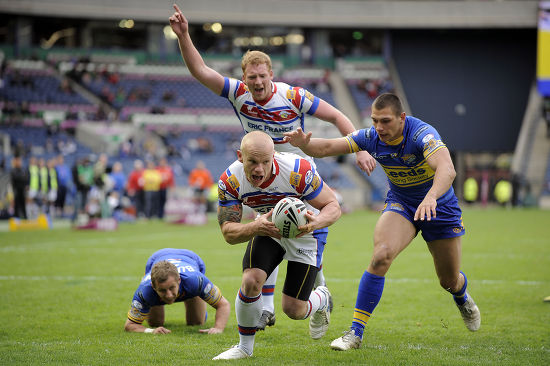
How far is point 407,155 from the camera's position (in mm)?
6105

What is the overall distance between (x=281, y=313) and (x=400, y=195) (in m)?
2.29

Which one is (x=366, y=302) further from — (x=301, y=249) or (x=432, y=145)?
(x=432, y=145)

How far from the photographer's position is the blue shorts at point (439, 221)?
6293mm

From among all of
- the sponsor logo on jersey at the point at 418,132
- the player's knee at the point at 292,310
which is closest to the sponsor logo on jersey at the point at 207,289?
the player's knee at the point at 292,310

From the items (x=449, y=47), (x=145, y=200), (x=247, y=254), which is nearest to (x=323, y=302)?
(x=247, y=254)

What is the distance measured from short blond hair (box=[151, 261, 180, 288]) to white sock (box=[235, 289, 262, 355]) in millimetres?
871

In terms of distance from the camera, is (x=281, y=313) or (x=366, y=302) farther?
(x=281, y=313)

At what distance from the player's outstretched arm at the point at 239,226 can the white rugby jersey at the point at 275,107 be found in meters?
1.43

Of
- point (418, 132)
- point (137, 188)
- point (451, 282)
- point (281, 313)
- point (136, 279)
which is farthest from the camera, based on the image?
point (137, 188)

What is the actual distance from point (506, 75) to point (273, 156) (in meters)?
44.1

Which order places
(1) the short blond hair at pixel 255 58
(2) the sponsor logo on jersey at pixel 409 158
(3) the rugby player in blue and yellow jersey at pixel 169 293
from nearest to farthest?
(2) the sponsor logo on jersey at pixel 409 158, (3) the rugby player in blue and yellow jersey at pixel 169 293, (1) the short blond hair at pixel 255 58

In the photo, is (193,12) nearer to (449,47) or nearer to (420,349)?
(449,47)

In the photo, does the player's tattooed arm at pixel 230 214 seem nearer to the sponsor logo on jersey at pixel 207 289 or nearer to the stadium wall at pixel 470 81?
the sponsor logo on jersey at pixel 207 289

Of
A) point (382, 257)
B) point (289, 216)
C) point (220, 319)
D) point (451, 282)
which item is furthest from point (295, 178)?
point (451, 282)
